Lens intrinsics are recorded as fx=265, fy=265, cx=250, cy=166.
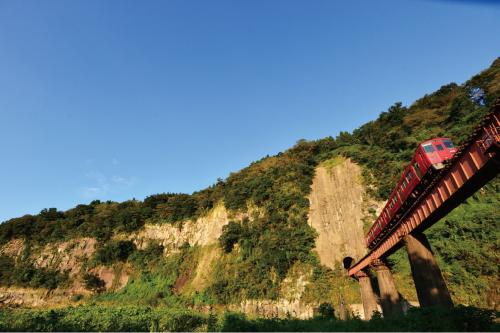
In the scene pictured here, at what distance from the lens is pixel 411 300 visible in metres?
23.9

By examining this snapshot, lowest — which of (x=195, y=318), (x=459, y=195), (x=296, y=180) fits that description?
(x=195, y=318)

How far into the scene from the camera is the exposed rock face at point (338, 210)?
3297 cm

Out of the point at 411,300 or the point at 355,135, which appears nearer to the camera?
the point at 411,300

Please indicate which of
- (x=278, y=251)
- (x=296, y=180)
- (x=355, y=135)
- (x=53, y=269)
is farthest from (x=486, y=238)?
(x=53, y=269)

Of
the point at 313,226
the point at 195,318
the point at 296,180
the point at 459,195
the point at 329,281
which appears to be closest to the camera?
the point at 459,195

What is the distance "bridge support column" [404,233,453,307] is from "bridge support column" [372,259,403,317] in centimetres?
541

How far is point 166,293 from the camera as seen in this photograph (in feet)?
132

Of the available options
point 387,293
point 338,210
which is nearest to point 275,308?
point 387,293

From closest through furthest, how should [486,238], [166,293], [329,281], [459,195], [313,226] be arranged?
1. [459,195]
2. [486,238]
3. [329,281]
4. [313,226]
5. [166,293]

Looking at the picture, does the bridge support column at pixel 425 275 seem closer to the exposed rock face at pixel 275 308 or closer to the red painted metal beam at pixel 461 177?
the red painted metal beam at pixel 461 177

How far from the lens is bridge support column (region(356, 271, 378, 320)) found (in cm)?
2283

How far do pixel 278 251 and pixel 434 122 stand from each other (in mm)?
28865

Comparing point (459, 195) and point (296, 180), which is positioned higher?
point (296, 180)

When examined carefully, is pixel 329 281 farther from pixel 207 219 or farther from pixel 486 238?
pixel 207 219
